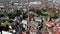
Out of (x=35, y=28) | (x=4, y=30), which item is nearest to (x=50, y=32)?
(x=35, y=28)

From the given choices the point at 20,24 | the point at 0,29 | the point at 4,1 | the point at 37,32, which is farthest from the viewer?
the point at 4,1

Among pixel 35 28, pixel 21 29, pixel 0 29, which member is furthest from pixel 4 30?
pixel 35 28

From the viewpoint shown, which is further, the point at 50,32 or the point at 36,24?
the point at 36,24

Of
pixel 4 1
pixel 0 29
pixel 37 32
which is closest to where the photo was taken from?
pixel 37 32

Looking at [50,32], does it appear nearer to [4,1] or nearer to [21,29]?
[21,29]

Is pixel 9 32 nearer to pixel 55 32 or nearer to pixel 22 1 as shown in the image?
pixel 55 32

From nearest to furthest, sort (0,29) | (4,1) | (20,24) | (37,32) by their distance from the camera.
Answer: (37,32), (0,29), (20,24), (4,1)

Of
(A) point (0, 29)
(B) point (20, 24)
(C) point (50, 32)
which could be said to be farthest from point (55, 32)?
(A) point (0, 29)

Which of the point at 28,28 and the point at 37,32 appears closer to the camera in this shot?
the point at 37,32
